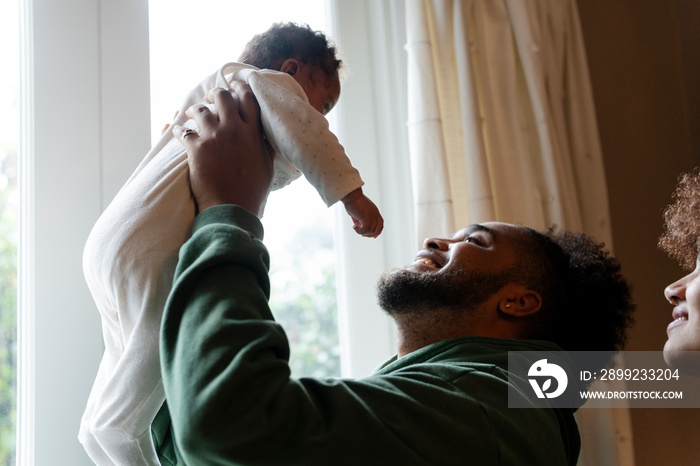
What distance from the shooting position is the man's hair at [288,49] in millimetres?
1436

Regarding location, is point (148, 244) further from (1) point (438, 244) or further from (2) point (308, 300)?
(2) point (308, 300)

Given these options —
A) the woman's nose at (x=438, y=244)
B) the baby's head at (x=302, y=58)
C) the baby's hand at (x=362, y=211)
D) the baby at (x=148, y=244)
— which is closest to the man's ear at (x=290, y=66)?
the baby's head at (x=302, y=58)

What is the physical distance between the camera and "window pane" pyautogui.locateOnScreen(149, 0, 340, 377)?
1794 mm

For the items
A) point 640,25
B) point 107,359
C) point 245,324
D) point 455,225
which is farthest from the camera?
point 640,25

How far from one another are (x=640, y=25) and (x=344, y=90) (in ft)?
4.32

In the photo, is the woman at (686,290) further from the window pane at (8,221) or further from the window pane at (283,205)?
the window pane at (8,221)

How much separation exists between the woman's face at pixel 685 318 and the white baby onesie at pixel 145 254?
0.73m

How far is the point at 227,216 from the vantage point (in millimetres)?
1055

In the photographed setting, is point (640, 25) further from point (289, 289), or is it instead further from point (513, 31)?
point (289, 289)

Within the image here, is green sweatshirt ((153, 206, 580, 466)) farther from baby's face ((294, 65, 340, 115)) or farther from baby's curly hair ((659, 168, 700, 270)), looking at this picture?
baby's curly hair ((659, 168, 700, 270))

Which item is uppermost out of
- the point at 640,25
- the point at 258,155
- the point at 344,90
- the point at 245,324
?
the point at 640,25

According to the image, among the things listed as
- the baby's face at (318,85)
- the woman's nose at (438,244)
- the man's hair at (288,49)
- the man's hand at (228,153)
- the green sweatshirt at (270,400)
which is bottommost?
the green sweatshirt at (270,400)

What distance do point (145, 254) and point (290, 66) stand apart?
573 mm

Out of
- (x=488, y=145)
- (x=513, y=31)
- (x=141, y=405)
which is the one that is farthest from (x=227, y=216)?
(x=513, y=31)
